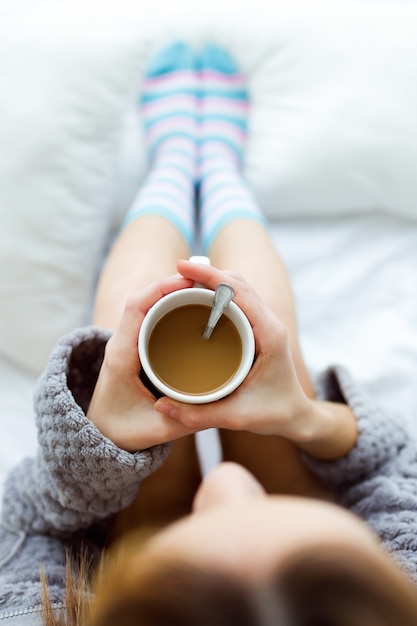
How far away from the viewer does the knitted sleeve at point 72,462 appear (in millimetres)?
649

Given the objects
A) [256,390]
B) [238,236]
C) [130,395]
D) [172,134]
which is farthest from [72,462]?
[172,134]

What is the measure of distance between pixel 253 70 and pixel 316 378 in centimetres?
62

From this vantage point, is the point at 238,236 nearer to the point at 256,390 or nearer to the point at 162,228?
the point at 162,228

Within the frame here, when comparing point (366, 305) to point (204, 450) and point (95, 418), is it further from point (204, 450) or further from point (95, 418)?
point (95, 418)

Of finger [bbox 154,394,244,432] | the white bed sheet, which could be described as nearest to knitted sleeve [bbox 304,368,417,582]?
the white bed sheet

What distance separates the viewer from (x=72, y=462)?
2.18 feet

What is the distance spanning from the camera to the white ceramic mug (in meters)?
0.55

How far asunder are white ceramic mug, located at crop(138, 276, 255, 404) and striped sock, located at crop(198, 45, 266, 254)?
42 cm

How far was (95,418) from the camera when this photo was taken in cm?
66

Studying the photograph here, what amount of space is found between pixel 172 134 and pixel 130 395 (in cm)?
66

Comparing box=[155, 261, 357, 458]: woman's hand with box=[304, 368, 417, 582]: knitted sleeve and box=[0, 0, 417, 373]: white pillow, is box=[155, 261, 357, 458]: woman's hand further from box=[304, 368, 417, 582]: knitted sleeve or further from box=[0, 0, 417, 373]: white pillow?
box=[0, 0, 417, 373]: white pillow

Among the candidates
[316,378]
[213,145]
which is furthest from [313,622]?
[213,145]

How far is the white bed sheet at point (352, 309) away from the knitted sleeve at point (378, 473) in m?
0.16

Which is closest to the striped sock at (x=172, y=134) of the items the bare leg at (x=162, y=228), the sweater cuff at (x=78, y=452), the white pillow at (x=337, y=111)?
the bare leg at (x=162, y=228)
